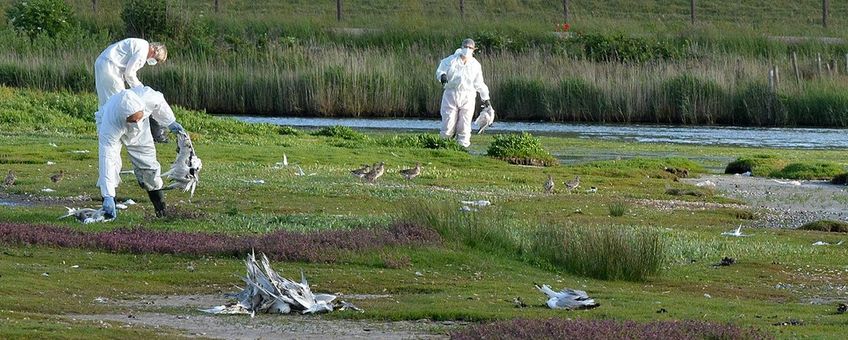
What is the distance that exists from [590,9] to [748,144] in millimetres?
36167

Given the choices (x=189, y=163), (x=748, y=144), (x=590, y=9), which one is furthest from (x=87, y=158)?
(x=590, y=9)

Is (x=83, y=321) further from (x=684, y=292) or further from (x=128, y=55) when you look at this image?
(x=128, y=55)

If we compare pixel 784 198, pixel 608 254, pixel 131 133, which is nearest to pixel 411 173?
pixel 784 198

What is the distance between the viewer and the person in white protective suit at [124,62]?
66.9 ft

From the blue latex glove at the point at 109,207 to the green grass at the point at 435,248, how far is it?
28 centimetres

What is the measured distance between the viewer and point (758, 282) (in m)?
16.8

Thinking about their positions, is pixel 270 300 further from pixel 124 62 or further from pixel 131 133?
pixel 124 62

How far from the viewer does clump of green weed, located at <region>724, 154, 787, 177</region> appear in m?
34.2

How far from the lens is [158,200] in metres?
19.6

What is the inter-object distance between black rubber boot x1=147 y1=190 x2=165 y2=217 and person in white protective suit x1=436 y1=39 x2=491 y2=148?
16.7 meters

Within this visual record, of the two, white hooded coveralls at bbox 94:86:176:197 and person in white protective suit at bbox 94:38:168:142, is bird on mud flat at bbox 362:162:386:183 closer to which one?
person in white protective suit at bbox 94:38:168:142

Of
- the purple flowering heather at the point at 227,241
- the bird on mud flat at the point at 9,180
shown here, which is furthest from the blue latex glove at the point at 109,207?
the bird on mud flat at the point at 9,180

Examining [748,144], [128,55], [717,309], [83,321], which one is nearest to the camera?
[83,321]

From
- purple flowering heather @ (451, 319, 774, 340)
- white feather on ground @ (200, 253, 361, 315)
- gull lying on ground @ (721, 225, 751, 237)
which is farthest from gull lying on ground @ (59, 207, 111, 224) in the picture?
gull lying on ground @ (721, 225, 751, 237)
